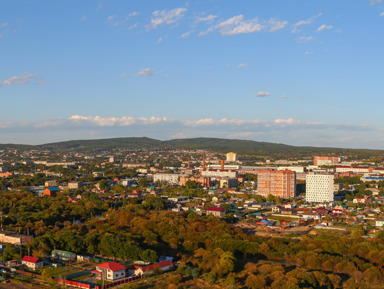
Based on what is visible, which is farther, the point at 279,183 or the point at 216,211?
the point at 279,183

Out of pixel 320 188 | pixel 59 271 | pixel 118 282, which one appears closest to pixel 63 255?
pixel 59 271

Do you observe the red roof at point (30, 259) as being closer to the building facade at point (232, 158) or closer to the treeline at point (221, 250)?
the treeline at point (221, 250)

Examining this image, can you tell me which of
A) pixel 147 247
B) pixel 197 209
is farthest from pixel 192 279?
pixel 197 209

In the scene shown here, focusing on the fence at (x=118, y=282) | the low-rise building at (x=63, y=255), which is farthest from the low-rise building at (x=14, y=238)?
the fence at (x=118, y=282)

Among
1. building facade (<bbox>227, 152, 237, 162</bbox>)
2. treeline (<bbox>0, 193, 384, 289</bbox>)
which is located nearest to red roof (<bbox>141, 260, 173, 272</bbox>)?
treeline (<bbox>0, 193, 384, 289</bbox>)

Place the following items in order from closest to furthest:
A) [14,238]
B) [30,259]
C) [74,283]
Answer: [74,283]
[30,259]
[14,238]

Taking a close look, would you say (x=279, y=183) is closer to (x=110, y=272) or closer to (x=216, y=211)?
(x=216, y=211)
